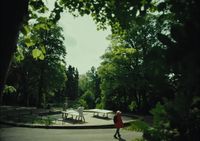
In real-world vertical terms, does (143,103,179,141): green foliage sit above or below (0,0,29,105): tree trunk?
below

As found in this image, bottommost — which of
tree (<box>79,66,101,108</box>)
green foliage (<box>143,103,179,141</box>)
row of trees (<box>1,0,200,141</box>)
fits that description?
green foliage (<box>143,103,179,141</box>)

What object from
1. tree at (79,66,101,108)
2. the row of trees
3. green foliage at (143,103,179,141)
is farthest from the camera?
tree at (79,66,101,108)

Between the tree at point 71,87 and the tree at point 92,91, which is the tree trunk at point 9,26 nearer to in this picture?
the tree at point 92,91

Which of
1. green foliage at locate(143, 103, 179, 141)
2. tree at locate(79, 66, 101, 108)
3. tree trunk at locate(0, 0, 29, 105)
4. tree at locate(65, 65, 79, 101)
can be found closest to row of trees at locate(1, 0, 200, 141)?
green foliage at locate(143, 103, 179, 141)

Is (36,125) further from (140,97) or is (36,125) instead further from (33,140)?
(140,97)

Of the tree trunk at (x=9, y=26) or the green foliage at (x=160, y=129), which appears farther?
the green foliage at (x=160, y=129)

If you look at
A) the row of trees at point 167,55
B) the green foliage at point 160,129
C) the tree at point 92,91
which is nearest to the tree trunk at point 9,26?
the row of trees at point 167,55

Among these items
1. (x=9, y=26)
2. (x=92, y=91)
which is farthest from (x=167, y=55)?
(x=92, y=91)

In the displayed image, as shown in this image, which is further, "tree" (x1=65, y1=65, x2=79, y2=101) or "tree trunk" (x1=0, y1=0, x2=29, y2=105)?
"tree" (x1=65, y1=65, x2=79, y2=101)

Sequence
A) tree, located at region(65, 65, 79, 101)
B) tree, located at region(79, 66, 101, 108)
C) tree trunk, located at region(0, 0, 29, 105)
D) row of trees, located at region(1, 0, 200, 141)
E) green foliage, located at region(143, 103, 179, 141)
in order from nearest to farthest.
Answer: row of trees, located at region(1, 0, 200, 141)
tree trunk, located at region(0, 0, 29, 105)
green foliage, located at region(143, 103, 179, 141)
tree, located at region(79, 66, 101, 108)
tree, located at region(65, 65, 79, 101)

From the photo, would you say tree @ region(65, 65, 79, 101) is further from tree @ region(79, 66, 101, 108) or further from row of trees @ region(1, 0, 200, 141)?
row of trees @ region(1, 0, 200, 141)

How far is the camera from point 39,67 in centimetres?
6397

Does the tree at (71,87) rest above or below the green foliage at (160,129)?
above

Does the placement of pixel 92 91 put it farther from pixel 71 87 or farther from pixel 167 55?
pixel 167 55
